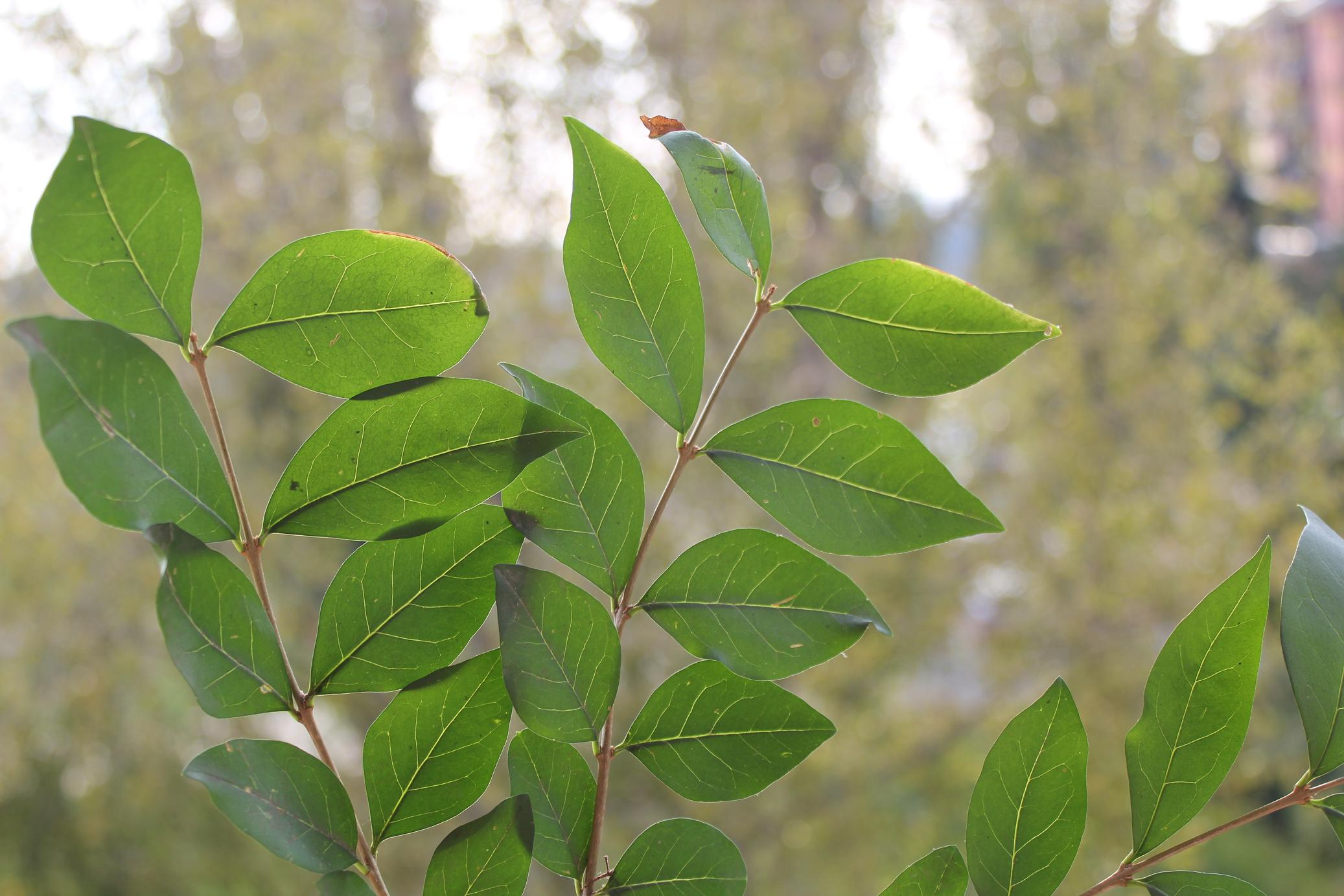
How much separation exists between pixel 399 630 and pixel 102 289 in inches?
2.9

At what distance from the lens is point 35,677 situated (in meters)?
1.86

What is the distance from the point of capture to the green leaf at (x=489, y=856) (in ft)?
0.56

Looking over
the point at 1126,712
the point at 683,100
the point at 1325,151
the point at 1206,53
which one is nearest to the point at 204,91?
the point at 683,100

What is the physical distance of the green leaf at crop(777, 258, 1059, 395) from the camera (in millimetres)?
169

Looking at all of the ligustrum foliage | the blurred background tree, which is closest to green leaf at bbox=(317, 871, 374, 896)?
the ligustrum foliage

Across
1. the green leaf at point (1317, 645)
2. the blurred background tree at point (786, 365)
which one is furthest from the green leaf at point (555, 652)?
the blurred background tree at point (786, 365)

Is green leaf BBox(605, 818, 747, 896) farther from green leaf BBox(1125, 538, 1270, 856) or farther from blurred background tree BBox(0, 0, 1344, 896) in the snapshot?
blurred background tree BBox(0, 0, 1344, 896)

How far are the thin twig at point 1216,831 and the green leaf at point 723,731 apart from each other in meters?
0.05

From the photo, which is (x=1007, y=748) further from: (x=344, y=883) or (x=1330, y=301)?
(x=1330, y=301)

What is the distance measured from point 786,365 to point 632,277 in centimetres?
187

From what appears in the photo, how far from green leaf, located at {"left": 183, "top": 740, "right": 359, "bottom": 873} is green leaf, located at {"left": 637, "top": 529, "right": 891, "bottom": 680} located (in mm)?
62

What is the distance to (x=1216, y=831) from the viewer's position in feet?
0.57

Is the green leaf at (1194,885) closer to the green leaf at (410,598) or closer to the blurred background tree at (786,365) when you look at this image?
the green leaf at (410,598)

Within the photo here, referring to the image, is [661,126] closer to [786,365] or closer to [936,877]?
[936,877]
